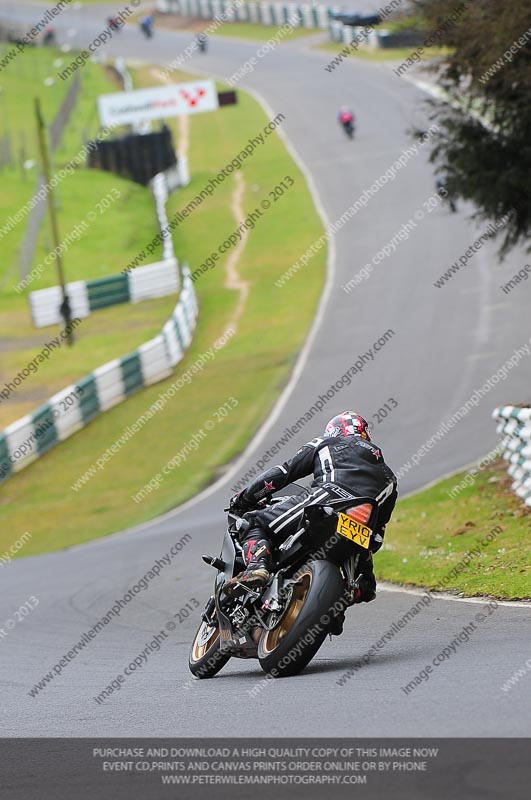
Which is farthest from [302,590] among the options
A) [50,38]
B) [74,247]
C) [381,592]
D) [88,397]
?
[50,38]

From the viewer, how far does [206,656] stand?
8227 mm

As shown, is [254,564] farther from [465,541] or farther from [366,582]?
[465,541]

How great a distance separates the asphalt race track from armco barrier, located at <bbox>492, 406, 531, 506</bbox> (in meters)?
2.98

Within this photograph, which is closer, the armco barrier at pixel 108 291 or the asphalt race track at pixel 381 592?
the asphalt race track at pixel 381 592

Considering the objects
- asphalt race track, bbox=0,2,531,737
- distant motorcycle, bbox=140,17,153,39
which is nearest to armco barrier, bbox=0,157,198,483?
asphalt race track, bbox=0,2,531,737

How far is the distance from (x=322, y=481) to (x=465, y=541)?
509 cm

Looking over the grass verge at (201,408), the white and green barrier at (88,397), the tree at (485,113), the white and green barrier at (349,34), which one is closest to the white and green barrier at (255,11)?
the white and green barrier at (349,34)

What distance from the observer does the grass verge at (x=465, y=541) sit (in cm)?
1031

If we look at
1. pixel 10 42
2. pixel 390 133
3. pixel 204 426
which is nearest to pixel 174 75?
pixel 10 42

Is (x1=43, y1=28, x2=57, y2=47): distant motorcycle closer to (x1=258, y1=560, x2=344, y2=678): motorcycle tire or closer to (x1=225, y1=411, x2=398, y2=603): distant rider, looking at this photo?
(x1=225, y1=411, x2=398, y2=603): distant rider

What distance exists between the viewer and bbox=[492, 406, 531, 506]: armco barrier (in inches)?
523

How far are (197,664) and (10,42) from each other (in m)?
69.6

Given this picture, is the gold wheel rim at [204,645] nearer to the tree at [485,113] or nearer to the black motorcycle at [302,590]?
the black motorcycle at [302,590]

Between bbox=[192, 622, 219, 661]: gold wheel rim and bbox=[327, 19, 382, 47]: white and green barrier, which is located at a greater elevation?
bbox=[192, 622, 219, 661]: gold wheel rim
